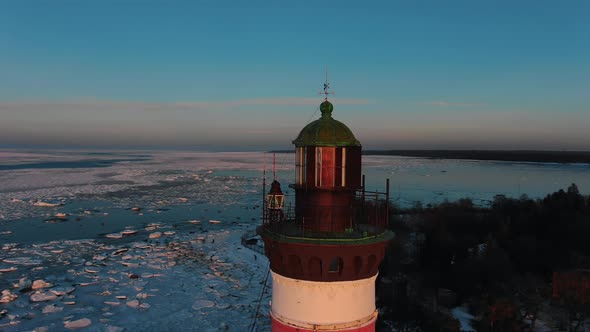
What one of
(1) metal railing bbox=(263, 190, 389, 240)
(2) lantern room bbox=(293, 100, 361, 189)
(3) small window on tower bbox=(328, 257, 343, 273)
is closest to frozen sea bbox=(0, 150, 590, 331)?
(1) metal railing bbox=(263, 190, 389, 240)

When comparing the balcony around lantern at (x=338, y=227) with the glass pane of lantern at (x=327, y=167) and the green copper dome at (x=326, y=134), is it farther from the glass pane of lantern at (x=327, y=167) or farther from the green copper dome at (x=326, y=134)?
the green copper dome at (x=326, y=134)

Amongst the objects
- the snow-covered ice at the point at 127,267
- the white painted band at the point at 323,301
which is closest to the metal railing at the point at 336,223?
the white painted band at the point at 323,301

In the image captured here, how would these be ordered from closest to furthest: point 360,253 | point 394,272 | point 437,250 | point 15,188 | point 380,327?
point 360,253 → point 380,327 → point 394,272 → point 437,250 → point 15,188

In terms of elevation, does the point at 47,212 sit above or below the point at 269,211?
below

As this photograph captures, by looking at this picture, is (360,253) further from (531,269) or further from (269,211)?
(531,269)

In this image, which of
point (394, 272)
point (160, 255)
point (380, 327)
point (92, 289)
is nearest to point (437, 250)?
point (394, 272)

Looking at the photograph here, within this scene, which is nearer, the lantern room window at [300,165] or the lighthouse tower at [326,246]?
the lighthouse tower at [326,246]

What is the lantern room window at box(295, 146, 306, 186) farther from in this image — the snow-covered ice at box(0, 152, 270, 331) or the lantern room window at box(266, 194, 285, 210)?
the snow-covered ice at box(0, 152, 270, 331)
